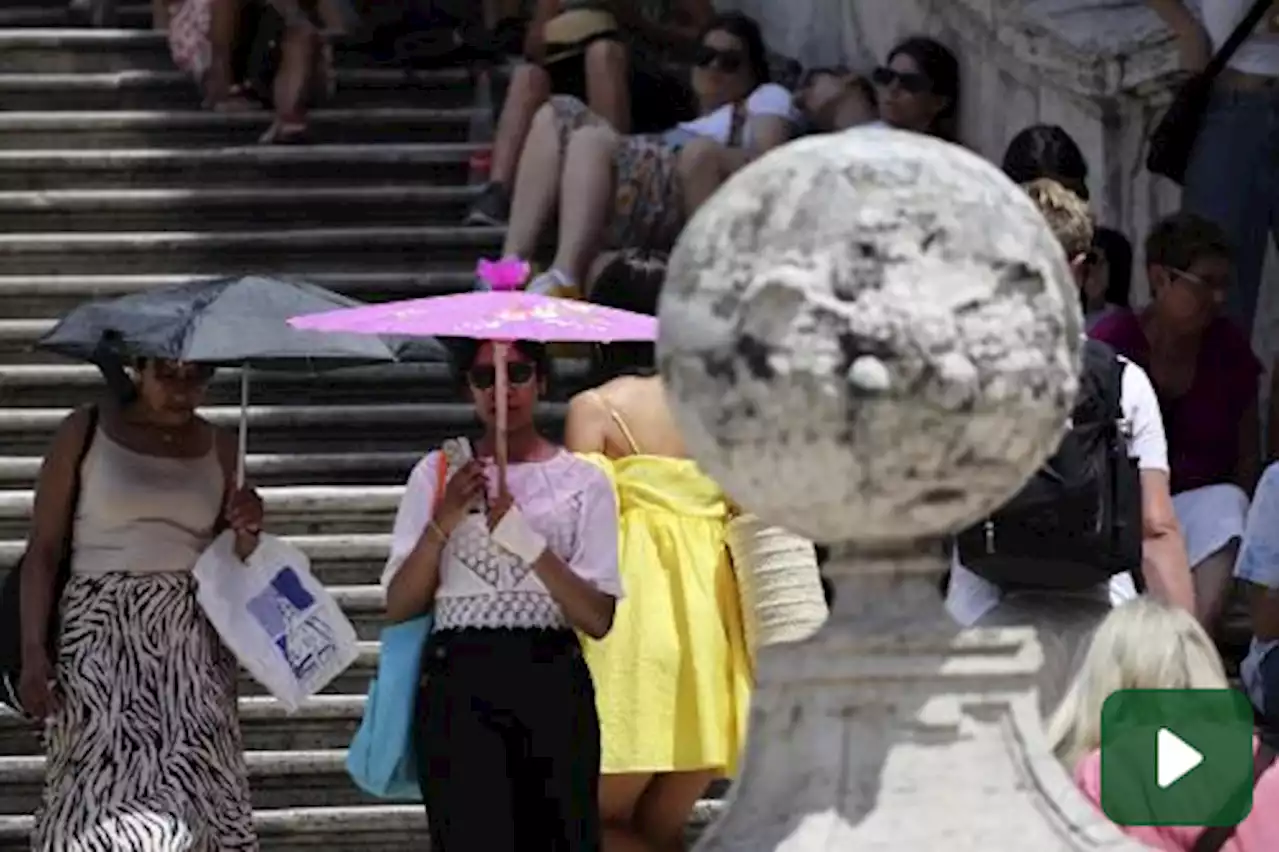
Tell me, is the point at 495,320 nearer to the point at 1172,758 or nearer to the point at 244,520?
the point at 244,520

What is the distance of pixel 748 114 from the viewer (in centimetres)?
1362

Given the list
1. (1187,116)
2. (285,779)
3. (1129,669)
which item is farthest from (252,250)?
(1129,669)

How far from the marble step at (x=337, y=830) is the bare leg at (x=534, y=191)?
3357mm

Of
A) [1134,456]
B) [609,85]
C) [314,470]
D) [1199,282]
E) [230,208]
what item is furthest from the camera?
[230,208]

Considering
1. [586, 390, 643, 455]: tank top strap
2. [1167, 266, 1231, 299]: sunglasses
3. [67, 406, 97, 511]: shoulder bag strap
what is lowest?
[67, 406, 97, 511]: shoulder bag strap

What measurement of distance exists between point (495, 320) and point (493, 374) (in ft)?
0.41

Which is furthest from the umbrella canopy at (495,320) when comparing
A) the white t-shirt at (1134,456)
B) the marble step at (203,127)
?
the marble step at (203,127)

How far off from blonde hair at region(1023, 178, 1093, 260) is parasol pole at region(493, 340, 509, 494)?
126 centimetres

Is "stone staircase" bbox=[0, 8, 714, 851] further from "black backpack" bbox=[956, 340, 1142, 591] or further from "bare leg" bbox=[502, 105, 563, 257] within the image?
"black backpack" bbox=[956, 340, 1142, 591]

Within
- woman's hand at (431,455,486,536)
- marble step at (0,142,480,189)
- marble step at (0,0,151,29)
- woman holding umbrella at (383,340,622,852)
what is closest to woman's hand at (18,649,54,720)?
woman holding umbrella at (383,340,622,852)

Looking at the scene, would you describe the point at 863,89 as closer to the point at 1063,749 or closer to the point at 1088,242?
the point at 1088,242

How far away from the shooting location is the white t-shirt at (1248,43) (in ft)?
36.0

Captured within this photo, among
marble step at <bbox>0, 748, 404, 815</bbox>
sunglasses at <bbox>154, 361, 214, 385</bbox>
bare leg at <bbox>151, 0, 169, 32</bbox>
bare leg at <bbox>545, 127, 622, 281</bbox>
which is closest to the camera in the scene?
sunglasses at <bbox>154, 361, 214, 385</bbox>

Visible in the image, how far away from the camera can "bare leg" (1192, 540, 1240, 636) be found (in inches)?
381
